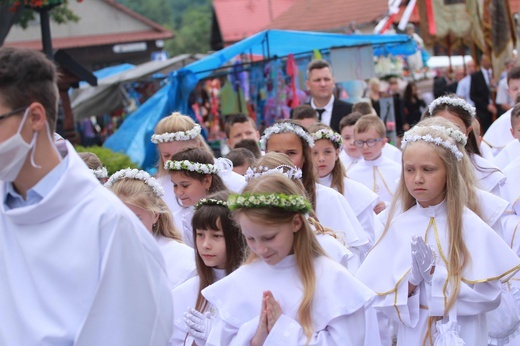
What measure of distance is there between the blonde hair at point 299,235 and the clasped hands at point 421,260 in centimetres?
67

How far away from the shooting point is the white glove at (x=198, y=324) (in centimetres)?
563

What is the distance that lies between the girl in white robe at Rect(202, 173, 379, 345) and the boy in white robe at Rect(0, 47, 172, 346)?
1.41 meters

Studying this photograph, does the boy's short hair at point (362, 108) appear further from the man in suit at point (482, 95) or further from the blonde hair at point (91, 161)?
the man in suit at point (482, 95)

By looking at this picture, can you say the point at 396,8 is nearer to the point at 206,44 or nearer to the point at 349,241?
the point at 349,241

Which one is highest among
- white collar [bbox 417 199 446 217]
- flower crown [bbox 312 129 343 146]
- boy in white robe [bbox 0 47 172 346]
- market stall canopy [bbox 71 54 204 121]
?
boy in white robe [bbox 0 47 172 346]

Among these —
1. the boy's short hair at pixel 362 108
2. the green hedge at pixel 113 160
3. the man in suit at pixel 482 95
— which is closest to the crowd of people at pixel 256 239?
the boy's short hair at pixel 362 108

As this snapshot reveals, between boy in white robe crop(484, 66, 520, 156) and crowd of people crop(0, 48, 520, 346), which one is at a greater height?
crowd of people crop(0, 48, 520, 346)

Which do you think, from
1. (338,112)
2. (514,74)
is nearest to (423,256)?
(514,74)

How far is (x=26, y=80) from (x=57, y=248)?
65cm

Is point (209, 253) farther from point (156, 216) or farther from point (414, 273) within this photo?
point (414, 273)

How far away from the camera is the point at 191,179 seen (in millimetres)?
7402

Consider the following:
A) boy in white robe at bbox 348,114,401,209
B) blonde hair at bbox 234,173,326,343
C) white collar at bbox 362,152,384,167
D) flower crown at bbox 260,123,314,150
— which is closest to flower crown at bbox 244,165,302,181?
blonde hair at bbox 234,173,326,343

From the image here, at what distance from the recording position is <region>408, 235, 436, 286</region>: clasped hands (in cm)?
550

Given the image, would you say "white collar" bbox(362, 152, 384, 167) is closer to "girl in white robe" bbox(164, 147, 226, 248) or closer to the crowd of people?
the crowd of people
